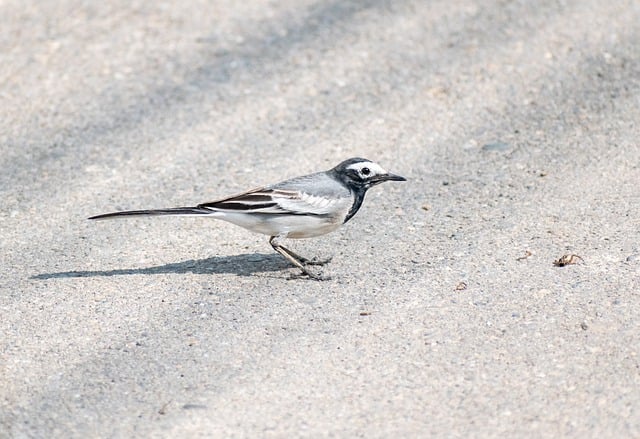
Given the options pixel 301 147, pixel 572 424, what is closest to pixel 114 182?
pixel 301 147

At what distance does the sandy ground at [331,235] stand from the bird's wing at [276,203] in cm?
46

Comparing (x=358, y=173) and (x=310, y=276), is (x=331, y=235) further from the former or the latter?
(x=310, y=276)

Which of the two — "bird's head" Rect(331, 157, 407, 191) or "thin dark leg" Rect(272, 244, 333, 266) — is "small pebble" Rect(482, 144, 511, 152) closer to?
"bird's head" Rect(331, 157, 407, 191)

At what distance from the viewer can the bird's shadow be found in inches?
293

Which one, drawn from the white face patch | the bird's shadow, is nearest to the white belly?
the bird's shadow

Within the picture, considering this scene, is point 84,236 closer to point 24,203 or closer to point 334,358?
point 24,203

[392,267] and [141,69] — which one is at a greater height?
[141,69]

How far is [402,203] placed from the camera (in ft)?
28.3

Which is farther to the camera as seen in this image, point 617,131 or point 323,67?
point 323,67

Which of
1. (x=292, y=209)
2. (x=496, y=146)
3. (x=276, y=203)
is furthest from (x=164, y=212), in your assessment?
(x=496, y=146)

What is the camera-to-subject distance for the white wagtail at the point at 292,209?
7.46 metres

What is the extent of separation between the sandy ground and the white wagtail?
0.31 meters

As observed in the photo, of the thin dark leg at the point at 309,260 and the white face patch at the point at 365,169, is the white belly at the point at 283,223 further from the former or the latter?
the white face patch at the point at 365,169

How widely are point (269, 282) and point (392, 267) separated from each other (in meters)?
0.88
